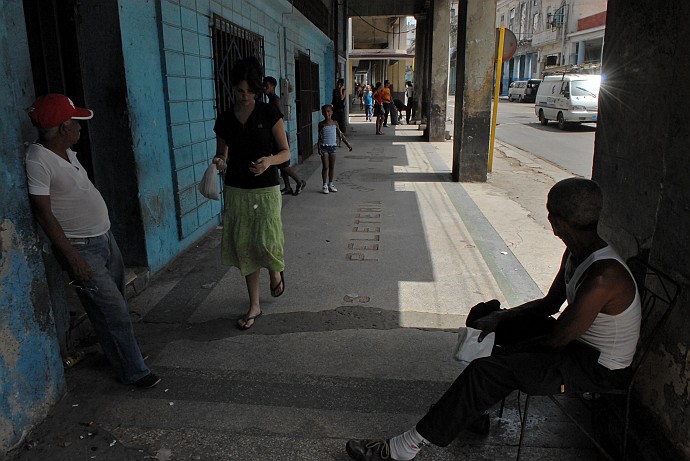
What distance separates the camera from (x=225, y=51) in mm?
6895

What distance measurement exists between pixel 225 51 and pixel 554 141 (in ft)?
40.9

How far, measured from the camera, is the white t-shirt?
263 centimetres

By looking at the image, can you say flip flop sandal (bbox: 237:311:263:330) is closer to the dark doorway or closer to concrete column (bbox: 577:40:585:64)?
the dark doorway

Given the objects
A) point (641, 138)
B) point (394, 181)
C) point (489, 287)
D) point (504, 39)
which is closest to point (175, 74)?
point (489, 287)

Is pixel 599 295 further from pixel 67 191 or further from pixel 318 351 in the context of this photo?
pixel 67 191

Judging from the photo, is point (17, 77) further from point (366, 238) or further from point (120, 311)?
point (366, 238)

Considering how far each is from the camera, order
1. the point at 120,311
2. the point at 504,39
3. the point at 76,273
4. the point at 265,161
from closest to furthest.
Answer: the point at 76,273 < the point at 120,311 < the point at 265,161 < the point at 504,39

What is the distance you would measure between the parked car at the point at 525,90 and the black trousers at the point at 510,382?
3551 centimetres

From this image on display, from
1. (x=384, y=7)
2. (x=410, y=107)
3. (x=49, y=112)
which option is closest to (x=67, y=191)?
(x=49, y=112)

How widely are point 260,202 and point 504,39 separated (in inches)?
290

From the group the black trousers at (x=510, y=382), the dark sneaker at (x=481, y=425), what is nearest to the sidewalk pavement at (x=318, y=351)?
the dark sneaker at (x=481, y=425)

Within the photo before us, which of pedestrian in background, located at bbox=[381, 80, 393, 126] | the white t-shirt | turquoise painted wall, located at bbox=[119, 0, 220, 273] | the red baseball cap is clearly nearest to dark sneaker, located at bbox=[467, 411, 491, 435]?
the white t-shirt

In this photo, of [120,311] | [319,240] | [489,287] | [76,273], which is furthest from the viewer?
[319,240]

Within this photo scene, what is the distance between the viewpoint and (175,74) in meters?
5.23
